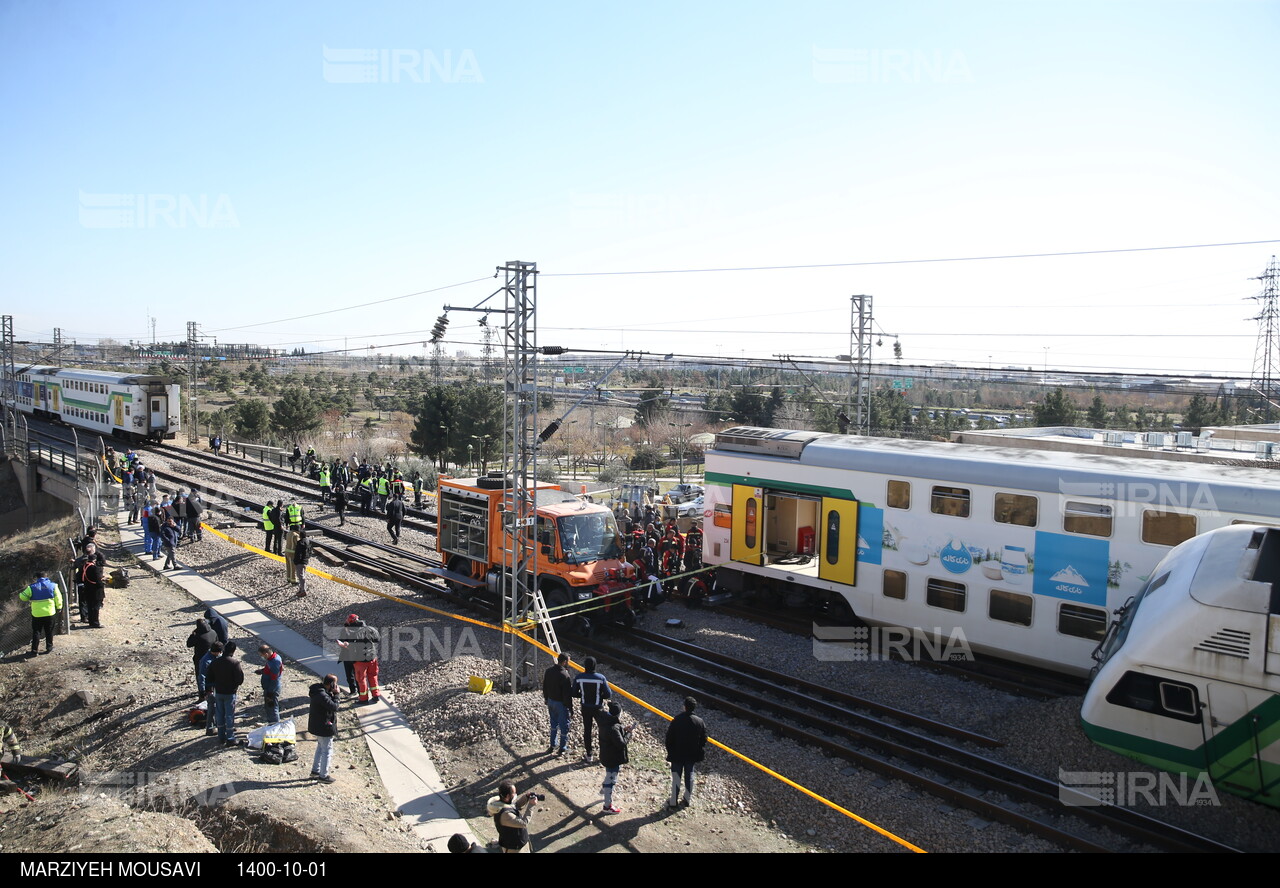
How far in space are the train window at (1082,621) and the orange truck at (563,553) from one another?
7887 mm

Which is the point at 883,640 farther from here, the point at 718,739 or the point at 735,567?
the point at 718,739

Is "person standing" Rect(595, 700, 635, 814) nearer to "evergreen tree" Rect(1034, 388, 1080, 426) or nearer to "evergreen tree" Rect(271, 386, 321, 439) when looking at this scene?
"evergreen tree" Rect(1034, 388, 1080, 426)

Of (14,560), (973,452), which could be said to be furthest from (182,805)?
(14,560)

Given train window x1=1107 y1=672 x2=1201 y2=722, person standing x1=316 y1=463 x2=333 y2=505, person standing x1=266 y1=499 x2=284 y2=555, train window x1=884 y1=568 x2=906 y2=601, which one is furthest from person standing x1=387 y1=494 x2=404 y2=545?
train window x1=1107 y1=672 x2=1201 y2=722

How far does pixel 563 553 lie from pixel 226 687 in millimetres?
6682

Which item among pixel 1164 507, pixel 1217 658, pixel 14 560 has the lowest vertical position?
pixel 14 560

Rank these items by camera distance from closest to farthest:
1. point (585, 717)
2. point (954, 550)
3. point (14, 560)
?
1. point (585, 717)
2. point (954, 550)
3. point (14, 560)

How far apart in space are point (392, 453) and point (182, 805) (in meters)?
48.1

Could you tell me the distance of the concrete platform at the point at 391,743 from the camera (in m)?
9.86

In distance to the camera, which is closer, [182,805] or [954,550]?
[182,805]

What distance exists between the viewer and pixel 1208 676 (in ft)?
29.6

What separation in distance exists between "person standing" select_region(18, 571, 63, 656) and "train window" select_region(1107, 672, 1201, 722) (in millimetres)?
18144

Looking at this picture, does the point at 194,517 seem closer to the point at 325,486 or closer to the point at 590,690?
the point at 325,486

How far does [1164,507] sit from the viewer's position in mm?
12375
